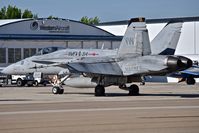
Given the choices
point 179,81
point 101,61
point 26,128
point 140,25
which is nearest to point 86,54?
point 101,61

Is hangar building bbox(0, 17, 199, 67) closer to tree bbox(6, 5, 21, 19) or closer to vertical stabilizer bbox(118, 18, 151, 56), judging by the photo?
vertical stabilizer bbox(118, 18, 151, 56)

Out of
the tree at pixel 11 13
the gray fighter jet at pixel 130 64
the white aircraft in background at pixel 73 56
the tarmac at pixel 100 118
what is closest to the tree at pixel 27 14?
the tree at pixel 11 13

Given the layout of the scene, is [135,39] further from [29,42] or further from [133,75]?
[29,42]

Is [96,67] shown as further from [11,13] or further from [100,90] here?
[11,13]

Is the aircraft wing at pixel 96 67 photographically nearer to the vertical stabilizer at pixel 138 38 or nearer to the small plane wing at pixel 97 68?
the small plane wing at pixel 97 68

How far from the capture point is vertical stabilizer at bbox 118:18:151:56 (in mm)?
30141

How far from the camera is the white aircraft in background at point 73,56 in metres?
30.4

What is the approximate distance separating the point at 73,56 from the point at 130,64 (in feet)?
19.2

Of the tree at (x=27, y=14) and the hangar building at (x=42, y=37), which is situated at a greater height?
the tree at (x=27, y=14)

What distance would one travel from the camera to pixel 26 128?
15.6 meters

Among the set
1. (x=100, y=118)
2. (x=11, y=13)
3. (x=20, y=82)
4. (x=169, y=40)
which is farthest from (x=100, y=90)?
(x=11, y=13)

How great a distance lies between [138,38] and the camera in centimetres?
3020

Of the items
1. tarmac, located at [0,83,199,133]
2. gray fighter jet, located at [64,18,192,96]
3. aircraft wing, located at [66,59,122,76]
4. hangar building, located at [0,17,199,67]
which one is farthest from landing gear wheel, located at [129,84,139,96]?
hangar building, located at [0,17,199,67]

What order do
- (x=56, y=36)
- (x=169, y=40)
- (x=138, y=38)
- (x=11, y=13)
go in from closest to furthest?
(x=138, y=38) → (x=169, y=40) → (x=56, y=36) → (x=11, y=13)
